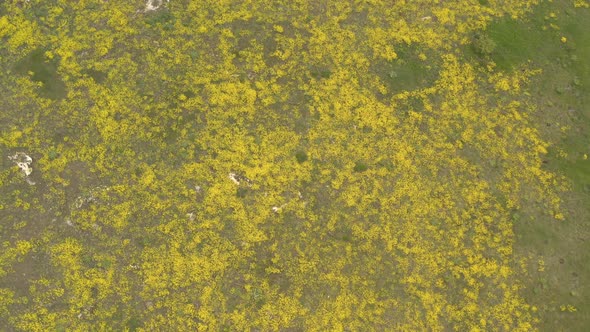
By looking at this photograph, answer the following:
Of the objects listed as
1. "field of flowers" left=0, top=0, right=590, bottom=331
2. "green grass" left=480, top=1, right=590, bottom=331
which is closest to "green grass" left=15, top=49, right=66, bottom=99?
"field of flowers" left=0, top=0, right=590, bottom=331

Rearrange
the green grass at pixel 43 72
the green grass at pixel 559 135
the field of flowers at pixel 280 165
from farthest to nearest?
the green grass at pixel 43 72 → the green grass at pixel 559 135 → the field of flowers at pixel 280 165

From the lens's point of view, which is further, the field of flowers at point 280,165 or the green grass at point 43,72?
the green grass at point 43,72

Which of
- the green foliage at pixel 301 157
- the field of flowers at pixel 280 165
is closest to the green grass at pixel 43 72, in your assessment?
the field of flowers at pixel 280 165

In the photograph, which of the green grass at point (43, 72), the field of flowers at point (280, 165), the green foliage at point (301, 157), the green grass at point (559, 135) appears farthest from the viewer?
the green grass at point (43, 72)

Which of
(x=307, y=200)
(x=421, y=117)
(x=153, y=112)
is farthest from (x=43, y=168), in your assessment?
(x=421, y=117)

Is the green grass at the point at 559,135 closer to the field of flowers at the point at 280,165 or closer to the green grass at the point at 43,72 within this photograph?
the field of flowers at the point at 280,165

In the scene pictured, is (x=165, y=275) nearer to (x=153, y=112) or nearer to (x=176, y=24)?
(x=153, y=112)

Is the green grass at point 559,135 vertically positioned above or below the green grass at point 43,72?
below

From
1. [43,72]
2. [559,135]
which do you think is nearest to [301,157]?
[559,135]

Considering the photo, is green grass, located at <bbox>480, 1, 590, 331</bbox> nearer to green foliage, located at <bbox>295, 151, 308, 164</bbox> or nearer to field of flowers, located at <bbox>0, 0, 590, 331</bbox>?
field of flowers, located at <bbox>0, 0, 590, 331</bbox>
